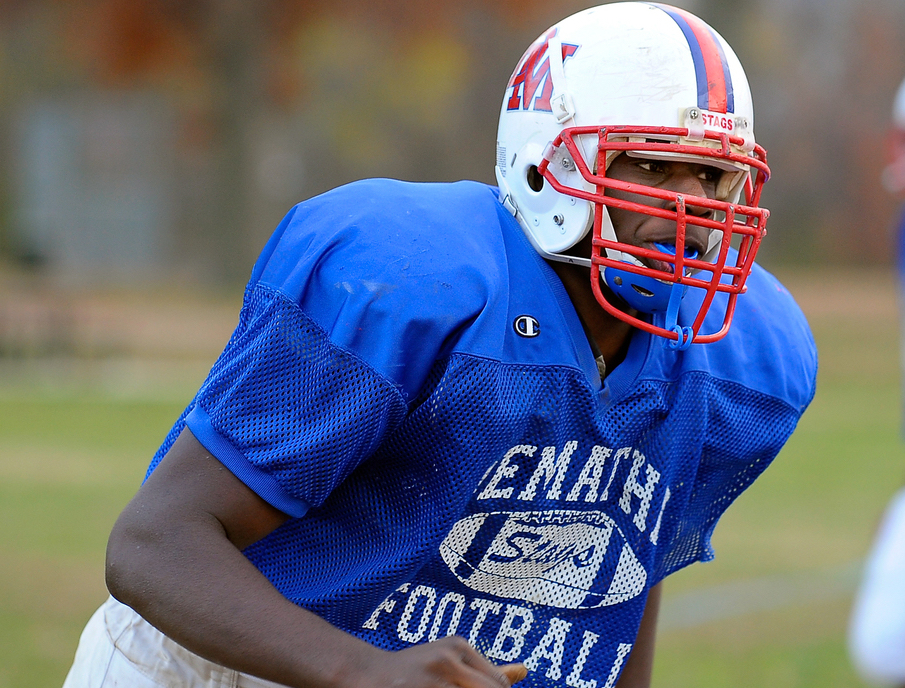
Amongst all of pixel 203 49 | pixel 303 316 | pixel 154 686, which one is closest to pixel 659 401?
pixel 303 316

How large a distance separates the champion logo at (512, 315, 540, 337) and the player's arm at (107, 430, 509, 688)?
1.84 feet

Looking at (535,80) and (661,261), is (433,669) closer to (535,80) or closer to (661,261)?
(661,261)

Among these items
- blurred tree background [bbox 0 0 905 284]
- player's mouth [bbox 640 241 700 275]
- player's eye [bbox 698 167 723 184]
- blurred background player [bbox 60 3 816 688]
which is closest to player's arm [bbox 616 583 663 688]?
blurred background player [bbox 60 3 816 688]

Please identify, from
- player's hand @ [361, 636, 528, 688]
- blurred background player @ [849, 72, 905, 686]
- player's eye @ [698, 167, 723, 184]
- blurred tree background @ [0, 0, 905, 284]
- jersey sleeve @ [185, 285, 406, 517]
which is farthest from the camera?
blurred tree background @ [0, 0, 905, 284]

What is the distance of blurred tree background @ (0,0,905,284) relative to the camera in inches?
1060

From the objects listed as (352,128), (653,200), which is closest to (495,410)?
(653,200)

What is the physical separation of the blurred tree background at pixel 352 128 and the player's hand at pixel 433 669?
78.4 ft

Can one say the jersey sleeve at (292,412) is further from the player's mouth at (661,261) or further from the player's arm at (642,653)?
the player's arm at (642,653)

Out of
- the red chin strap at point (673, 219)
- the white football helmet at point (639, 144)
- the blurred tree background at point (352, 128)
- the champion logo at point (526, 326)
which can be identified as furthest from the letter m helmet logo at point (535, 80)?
the blurred tree background at point (352, 128)

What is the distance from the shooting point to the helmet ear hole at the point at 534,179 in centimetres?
249

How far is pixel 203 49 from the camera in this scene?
24.0 meters

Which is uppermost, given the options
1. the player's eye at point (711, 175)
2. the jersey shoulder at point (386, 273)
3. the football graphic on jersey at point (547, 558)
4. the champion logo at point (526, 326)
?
the player's eye at point (711, 175)

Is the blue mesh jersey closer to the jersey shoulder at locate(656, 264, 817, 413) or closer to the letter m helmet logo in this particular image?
the jersey shoulder at locate(656, 264, 817, 413)

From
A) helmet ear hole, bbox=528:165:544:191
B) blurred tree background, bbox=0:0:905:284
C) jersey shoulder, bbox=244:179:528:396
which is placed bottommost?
blurred tree background, bbox=0:0:905:284
